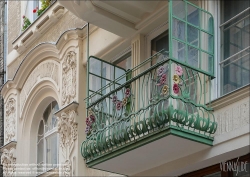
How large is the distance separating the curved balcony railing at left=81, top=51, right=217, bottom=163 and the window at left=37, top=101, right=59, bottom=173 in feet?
11.3

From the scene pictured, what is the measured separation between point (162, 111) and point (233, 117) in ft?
3.15

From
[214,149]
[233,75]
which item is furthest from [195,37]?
[214,149]

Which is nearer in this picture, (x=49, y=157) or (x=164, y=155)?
(x=164, y=155)

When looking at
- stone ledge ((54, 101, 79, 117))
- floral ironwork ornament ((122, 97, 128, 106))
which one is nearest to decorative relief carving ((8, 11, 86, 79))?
stone ledge ((54, 101, 79, 117))

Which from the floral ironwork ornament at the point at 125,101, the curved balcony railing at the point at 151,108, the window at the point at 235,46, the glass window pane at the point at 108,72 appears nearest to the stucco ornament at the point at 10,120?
the glass window pane at the point at 108,72

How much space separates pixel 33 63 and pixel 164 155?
563 cm

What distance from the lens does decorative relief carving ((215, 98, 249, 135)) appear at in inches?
384

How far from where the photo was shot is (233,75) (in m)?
10.4

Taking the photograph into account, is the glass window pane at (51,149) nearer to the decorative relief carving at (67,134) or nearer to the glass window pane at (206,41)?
the decorative relief carving at (67,134)

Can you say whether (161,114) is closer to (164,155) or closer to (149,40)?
(164,155)

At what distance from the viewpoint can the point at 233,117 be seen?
32.7 feet

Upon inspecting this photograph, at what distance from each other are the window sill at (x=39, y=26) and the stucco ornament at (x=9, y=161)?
2.28m

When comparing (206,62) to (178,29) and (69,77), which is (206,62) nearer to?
(178,29)

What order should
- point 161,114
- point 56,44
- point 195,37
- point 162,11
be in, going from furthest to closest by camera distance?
point 56,44 → point 162,11 → point 195,37 → point 161,114
